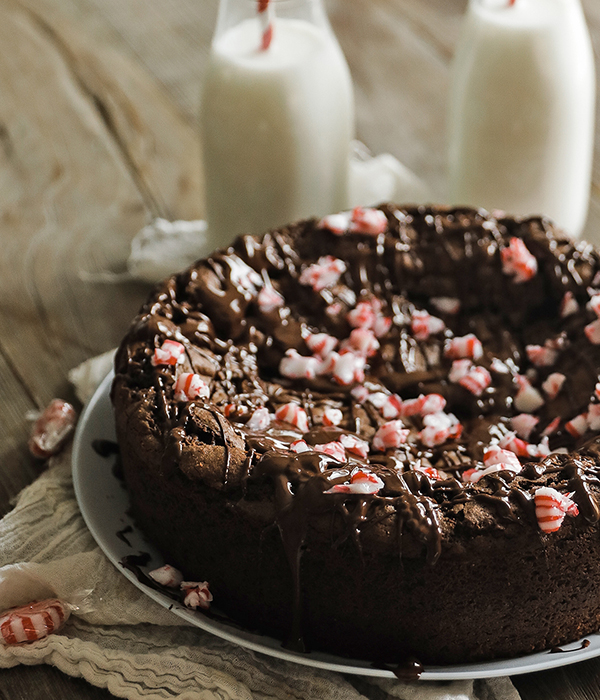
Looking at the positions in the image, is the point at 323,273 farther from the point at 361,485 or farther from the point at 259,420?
the point at 361,485

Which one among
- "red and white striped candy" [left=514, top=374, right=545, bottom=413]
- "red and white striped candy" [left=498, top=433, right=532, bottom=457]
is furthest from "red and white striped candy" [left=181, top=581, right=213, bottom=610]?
"red and white striped candy" [left=514, top=374, right=545, bottom=413]

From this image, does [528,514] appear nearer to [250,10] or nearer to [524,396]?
[524,396]

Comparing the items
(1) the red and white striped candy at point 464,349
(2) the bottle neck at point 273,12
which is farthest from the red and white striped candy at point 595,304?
(2) the bottle neck at point 273,12

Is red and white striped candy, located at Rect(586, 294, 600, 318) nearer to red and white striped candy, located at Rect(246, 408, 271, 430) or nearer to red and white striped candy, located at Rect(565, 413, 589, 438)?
red and white striped candy, located at Rect(565, 413, 589, 438)

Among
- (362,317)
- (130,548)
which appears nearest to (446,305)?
(362,317)

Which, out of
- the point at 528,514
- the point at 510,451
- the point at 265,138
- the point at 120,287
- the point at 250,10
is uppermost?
the point at 250,10

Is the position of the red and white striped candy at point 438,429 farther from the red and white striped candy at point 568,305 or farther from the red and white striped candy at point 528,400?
the red and white striped candy at point 568,305

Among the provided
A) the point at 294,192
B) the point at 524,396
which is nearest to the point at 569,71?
the point at 294,192
